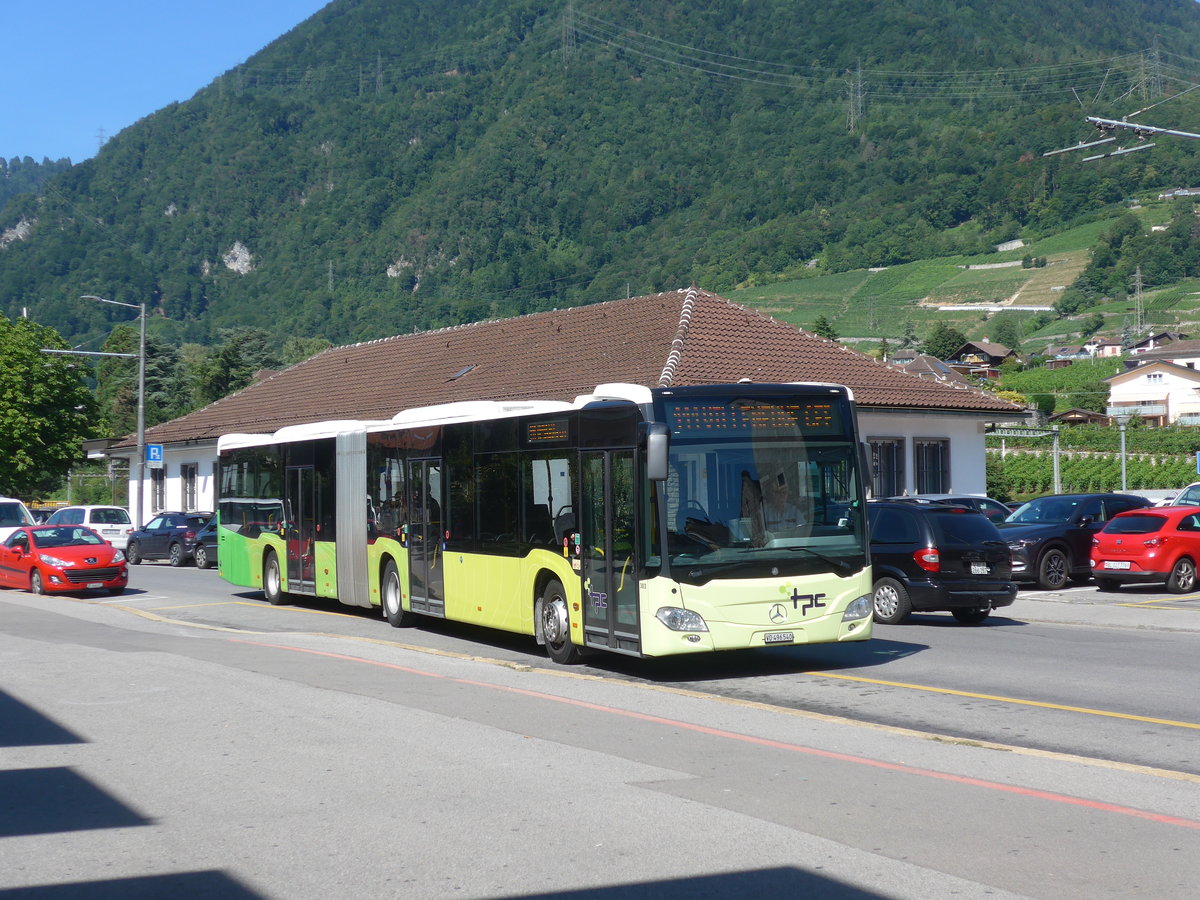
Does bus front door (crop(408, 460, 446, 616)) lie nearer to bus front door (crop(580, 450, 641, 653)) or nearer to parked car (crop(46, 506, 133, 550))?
bus front door (crop(580, 450, 641, 653))

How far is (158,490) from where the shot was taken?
50781mm

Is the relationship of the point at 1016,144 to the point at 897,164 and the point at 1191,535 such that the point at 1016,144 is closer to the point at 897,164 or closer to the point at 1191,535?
the point at 897,164

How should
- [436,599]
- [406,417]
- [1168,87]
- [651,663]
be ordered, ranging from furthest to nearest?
1. [1168,87]
2. [406,417]
3. [436,599]
4. [651,663]

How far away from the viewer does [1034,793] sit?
796cm

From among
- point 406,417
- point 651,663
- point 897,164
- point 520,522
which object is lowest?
point 651,663

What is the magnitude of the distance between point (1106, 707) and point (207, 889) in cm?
800

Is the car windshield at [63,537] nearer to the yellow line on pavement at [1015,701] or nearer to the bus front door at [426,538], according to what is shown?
the bus front door at [426,538]

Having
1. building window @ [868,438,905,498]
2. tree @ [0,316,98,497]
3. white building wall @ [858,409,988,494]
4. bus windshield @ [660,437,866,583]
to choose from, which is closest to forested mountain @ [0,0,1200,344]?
tree @ [0,316,98,497]

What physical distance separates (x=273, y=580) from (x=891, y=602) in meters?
11.0

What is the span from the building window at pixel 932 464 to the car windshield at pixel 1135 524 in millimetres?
11115

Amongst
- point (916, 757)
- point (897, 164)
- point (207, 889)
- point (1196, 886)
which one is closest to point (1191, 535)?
point (916, 757)

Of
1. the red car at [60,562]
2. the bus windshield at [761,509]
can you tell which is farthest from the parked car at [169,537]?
the bus windshield at [761,509]

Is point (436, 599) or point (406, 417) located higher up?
point (406, 417)

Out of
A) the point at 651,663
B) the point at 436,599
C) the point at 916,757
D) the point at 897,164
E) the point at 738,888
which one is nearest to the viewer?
the point at 738,888
